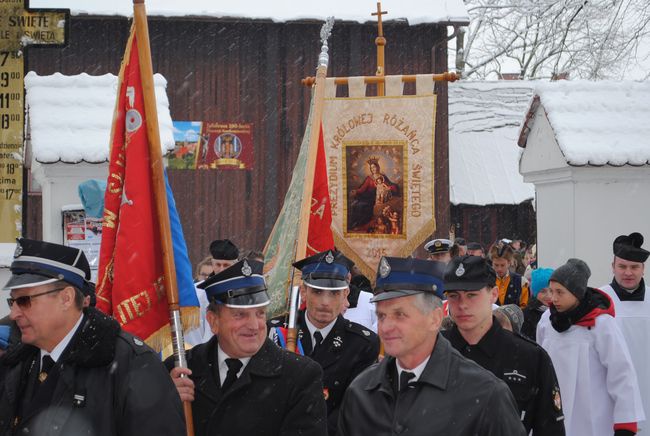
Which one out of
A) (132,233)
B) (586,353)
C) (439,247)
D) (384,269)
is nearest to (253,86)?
(439,247)

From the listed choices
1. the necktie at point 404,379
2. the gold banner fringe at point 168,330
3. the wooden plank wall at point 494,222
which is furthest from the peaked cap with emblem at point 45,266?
the wooden plank wall at point 494,222

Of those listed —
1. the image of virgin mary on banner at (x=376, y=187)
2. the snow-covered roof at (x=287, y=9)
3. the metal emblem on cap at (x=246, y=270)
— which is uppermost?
the snow-covered roof at (x=287, y=9)

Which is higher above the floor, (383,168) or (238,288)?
(383,168)

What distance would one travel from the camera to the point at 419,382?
3.62 m

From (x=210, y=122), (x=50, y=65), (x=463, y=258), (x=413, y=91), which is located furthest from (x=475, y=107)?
(x=463, y=258)

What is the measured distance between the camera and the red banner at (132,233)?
195 inches

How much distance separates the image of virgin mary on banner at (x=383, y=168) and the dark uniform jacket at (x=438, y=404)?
540cm

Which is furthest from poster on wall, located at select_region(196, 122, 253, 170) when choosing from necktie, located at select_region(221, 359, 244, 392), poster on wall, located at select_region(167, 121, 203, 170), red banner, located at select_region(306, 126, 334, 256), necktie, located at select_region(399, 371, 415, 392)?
necktie, located at select_region(399, 371, 415, 392)

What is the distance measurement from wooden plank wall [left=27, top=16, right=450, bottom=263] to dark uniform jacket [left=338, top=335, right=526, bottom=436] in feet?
44.8

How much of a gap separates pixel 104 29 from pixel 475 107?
1103cm

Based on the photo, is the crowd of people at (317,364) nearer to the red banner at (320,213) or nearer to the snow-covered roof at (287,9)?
the red banner at (320,213)

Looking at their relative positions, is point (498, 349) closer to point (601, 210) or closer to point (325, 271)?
point (325, 271)

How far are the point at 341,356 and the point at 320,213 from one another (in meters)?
1.79

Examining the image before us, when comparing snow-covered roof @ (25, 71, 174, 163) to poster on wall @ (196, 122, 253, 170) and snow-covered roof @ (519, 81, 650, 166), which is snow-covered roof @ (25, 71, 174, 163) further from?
poster on wall @ (196, 122, 253, 170)
